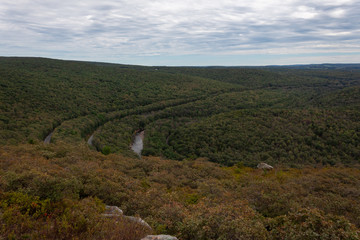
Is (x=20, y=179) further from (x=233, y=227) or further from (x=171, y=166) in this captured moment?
(x=171, y=166)

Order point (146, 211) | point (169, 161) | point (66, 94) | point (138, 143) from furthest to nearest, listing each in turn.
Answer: point (66, 94), point (138, 143), point (169, 161), point (146, 211)

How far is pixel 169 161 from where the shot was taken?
21.9 metres

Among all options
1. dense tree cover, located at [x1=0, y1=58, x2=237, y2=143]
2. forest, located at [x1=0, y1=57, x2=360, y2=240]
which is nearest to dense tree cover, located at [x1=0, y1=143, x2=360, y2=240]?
forest, located at [x1=0, y1=57, x2=360, y2=240]

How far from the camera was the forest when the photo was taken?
6.71 meters

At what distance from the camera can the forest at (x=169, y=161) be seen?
671cm

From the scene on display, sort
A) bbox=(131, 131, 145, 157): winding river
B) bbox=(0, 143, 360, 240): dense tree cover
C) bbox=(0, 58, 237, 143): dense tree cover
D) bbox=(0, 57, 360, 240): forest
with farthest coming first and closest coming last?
bbox=(131, 131, 145, 157): winding river
bbox=(0, 58, 237, 143): dense tree cover
bbox=(0, 57, 360, 240): forest
bbox=(0, 143, 360, 240): dense tree cover

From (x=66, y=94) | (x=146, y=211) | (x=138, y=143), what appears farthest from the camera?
(x=66, y=94)

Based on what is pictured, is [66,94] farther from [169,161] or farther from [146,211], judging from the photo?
[146,211]

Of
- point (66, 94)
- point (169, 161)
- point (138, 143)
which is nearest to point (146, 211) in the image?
point (169, 161)

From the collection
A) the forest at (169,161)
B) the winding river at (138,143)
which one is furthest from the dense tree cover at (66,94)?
the winding river at (138,143)

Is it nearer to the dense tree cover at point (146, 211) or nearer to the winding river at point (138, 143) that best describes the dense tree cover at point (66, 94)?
the winding river at point (138, 143)

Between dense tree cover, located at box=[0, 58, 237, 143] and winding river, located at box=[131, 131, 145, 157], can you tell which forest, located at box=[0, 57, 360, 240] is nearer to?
dense tree cover, located at box=[0, 58, 237, 143]

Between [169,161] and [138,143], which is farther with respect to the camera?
[138,143]

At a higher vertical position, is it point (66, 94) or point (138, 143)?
point (66, 94)
